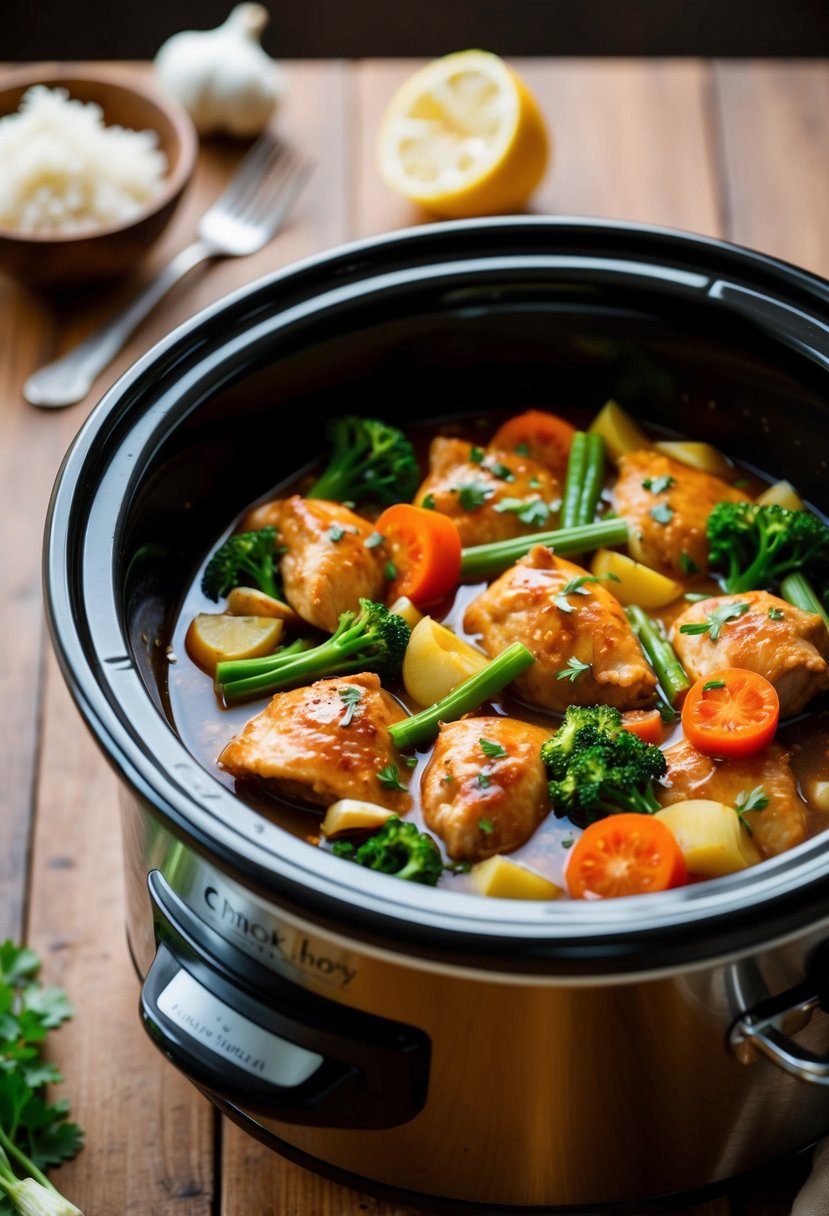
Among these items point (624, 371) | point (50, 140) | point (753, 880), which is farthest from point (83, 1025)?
point (50, 140)

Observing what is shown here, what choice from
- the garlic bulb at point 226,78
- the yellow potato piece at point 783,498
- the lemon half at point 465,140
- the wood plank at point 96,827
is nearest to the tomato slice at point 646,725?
the yellow potato piece at point 783,498

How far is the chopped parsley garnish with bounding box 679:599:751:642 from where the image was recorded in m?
2.08

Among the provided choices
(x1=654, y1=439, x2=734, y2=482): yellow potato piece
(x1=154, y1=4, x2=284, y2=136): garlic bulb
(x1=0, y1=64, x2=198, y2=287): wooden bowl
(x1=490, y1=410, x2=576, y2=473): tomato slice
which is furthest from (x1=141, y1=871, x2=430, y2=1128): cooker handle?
(x1=154, y1=4, x2=284, y2=136): garlic bulb

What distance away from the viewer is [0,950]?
7.53 feet

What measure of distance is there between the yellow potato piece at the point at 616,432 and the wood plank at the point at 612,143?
1.06m

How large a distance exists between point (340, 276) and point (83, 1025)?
1.34 metres

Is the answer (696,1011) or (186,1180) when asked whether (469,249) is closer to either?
(696,1011)

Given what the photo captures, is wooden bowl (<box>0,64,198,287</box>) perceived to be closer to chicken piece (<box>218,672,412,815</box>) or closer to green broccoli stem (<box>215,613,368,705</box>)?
green broccoli stem (<box>215,613,368,705</box>)

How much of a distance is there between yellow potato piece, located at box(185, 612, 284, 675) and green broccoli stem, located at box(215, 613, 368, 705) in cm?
6

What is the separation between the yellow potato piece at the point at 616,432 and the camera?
245 cm

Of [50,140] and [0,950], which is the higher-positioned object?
[50,140]

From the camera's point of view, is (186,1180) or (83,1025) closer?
(186,1180)

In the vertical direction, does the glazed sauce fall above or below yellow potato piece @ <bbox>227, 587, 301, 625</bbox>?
below

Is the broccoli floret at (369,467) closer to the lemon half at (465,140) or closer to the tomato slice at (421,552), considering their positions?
the tomato slice at (421,552)
